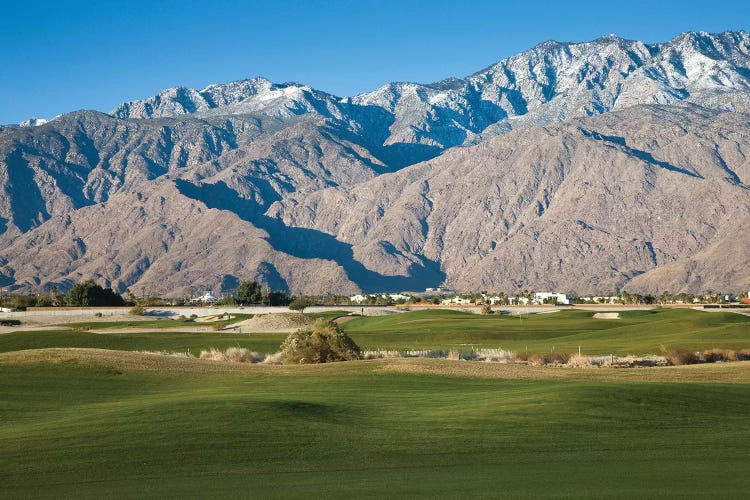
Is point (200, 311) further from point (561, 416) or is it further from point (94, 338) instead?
point (561, 416)

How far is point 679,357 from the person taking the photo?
5169 cm

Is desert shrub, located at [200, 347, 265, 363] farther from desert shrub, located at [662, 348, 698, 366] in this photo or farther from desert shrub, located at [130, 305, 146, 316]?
desert shrub, located at [130, 305, 146, 316]

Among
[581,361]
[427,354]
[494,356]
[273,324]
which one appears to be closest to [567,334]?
[427,354]

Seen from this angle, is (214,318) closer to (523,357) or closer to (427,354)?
(427,354)

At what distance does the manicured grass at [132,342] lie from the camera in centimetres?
6488

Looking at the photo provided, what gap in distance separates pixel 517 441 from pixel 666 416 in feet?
18.6

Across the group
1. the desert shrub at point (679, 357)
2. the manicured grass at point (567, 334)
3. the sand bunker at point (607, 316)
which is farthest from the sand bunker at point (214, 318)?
the desert shrub at point (679, 357)

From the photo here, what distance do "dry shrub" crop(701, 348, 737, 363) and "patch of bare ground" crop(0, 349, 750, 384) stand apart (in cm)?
908

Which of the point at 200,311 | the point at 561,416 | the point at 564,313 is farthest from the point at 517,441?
the point at 200,311

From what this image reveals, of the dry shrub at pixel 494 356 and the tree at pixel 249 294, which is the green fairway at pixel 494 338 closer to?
the dry shrub at pixel 494 356

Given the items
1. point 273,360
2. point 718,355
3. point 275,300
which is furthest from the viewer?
point 275,300

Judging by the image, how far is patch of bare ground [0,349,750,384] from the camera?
39812 mm

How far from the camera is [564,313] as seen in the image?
4540 inches

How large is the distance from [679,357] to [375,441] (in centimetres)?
3180
